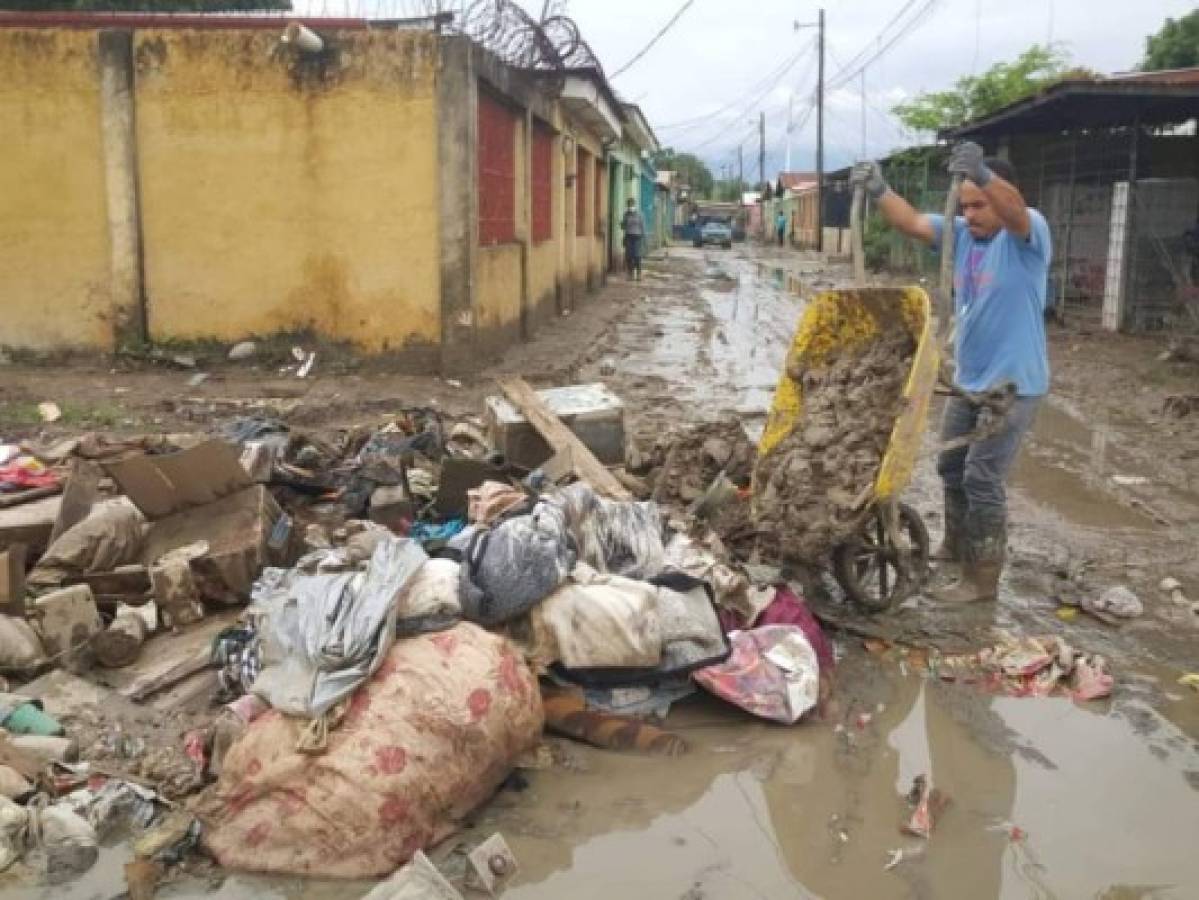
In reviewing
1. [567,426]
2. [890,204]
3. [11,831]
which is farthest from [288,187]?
[11,831]

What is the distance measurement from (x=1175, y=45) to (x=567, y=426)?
30962 mm

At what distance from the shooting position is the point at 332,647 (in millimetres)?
3461

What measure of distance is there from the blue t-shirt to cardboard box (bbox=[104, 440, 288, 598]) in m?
3.25

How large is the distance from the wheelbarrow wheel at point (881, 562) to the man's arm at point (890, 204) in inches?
51.8

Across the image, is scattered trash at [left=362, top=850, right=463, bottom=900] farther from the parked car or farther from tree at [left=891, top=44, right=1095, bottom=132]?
the parked car

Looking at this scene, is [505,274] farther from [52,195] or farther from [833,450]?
[833,450]

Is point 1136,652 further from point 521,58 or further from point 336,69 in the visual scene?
point 521,58

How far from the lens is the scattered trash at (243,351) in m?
10.7

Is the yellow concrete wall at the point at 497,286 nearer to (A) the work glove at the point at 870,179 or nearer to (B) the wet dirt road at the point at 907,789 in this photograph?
(A) the work glove at the point at 870,179

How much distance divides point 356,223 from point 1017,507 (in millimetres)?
6500

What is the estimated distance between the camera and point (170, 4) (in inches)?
783

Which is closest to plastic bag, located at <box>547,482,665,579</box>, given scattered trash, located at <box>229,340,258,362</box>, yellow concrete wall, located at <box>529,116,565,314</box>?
scattered trash, located at <box>229,340,258,362</box>

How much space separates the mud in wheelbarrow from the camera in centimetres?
462

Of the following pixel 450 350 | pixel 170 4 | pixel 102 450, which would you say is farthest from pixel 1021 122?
pixel 102 450
